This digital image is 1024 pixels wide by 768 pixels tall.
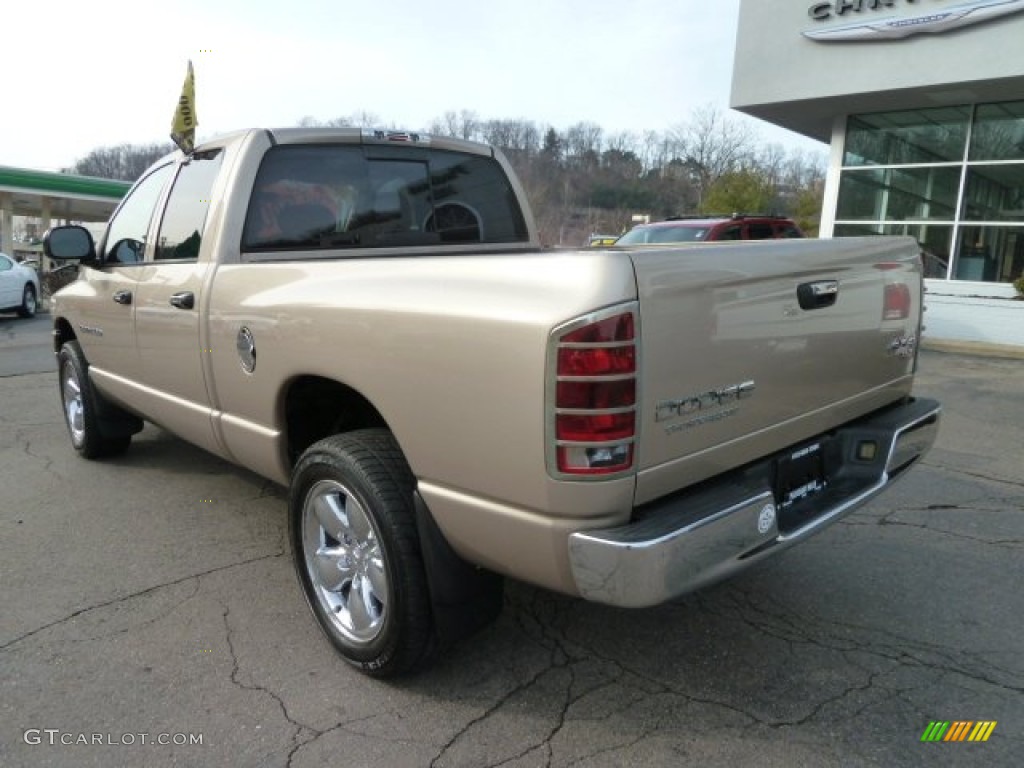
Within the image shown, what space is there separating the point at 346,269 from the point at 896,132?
15724 millimetres

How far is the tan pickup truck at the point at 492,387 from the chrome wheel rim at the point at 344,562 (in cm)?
1

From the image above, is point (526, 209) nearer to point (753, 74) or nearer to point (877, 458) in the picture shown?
point (877, 458)

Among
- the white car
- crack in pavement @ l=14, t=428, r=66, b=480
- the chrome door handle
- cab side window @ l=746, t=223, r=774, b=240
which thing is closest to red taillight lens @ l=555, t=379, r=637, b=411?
the chrome door handle

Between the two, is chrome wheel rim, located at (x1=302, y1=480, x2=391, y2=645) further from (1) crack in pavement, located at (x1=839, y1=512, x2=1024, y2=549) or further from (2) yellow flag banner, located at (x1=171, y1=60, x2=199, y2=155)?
(2) yellow flag banner, located at (x1=171, y1=60, x2=199, y2=155)

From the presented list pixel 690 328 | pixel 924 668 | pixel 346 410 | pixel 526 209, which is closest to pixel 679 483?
pixel 690 328

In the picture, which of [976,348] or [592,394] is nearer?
[592,394]

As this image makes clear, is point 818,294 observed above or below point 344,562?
above

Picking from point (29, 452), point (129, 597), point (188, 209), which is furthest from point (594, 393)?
point (29, 452)

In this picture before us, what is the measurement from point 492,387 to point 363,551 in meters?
1.00

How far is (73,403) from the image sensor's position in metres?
5.66

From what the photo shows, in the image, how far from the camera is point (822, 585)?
3.54m

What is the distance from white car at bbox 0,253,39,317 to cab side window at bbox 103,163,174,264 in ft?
48.1

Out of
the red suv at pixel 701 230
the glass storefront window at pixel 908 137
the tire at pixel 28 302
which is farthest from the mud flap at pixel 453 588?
the tire at pixel 28 302

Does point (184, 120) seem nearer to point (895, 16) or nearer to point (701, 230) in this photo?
point (701, 230)
